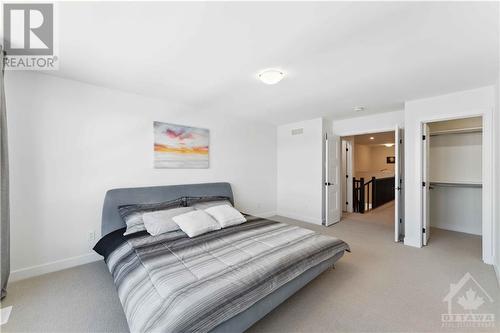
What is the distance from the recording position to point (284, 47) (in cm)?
187

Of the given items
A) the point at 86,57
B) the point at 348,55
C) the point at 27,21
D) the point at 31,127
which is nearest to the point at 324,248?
the point at 348,55

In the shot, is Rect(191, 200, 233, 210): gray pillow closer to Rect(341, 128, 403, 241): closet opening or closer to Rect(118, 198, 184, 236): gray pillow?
Rect(118, 198, 184, 236): gray pillow

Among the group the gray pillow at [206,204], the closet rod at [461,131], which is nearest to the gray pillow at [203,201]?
the gray pillow at [206,204]

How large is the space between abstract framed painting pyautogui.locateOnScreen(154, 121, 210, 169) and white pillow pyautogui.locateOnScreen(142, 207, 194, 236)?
0.95 m

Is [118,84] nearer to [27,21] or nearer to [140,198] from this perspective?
[27,21]

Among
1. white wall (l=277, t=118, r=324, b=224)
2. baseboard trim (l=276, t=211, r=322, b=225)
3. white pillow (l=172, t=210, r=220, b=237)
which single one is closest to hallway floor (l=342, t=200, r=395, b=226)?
baseboard trim (l=276, t=211, r=322, b=225)

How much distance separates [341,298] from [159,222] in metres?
2.16

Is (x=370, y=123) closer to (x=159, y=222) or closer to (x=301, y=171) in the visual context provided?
(x=301, y=171)

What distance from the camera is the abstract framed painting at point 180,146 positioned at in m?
3.32

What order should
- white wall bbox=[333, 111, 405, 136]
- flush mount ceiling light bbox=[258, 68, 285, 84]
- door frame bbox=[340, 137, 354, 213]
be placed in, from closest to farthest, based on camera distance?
flush mount ceiling light bbox=[258, 68, 285, 84], white wall bbox=[333, 111, 405, 136], door frame bbox=[340, 137, 354, 213]

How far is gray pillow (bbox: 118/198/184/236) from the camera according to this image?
2523 mm

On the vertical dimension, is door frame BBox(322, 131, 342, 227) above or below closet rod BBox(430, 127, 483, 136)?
below

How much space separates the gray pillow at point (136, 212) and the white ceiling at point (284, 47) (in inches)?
65.1

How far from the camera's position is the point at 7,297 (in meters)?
1.97
